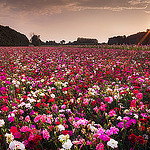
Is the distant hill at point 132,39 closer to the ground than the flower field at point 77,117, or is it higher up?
higher up

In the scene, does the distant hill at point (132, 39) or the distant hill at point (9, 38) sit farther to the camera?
the distant hill at point (9, 38)

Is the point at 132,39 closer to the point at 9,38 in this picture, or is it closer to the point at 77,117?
the point at 9,38

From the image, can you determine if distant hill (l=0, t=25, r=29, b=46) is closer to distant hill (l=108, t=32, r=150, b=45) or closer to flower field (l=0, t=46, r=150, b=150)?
distant hill (l=108, t=32, r=150, b=45)

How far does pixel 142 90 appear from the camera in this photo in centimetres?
337

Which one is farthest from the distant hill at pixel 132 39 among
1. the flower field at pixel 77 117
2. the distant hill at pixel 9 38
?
the flower field at pixel 77 117

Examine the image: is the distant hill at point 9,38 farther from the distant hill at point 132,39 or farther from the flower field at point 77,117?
the flower field at point 77,117

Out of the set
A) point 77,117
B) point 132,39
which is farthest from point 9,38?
point 77,117

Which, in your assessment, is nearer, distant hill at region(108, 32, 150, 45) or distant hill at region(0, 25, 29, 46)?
distant hill at region(108, 32, 150, 45)

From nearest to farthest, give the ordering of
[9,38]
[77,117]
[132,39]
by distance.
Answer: [77,117], [132,39], [9,38]

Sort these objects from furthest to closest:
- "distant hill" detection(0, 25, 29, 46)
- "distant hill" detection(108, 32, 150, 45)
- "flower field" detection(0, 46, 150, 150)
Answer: "distant hill" detection(0, 25, 29, 46), "distant hill" detection(108, 32, 150, 45), "flower field" detection(0, 46, 150, 150)

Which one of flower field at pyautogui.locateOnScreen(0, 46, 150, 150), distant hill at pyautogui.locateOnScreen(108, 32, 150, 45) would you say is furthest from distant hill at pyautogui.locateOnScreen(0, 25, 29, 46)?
flower field at pyautogui.locateOnScreen(0, 46, 150, 150)

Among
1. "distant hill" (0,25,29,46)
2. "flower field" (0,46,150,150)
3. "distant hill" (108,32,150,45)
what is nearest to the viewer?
"flower field" (0,46,150,150)

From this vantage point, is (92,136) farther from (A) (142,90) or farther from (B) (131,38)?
(B) (131,38)

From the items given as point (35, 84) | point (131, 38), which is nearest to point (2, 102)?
point (35, 84)
